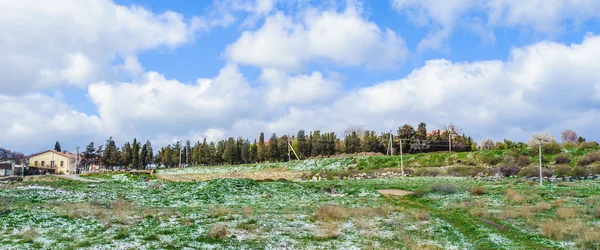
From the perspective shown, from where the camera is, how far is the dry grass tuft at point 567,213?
20547mm

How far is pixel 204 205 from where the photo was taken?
25266 millimetres

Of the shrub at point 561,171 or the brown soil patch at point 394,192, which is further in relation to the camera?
the shrub at point 561,171

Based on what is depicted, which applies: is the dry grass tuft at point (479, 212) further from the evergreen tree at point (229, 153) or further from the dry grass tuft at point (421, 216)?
the evergreen tree at point (229, 153)

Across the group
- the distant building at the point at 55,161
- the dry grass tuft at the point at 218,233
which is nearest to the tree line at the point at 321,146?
the distant building at the point at 55,161

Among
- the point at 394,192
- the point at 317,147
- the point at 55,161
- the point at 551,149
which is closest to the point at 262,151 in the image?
the point at 317,147

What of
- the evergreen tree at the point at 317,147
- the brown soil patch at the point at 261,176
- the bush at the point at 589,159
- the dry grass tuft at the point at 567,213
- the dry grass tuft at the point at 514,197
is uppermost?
the evergreen tree at the point at 317,147

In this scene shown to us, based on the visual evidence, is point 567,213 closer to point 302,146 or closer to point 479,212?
point 479,212

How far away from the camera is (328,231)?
1752 cm

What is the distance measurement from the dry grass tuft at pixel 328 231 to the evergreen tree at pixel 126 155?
115 meters

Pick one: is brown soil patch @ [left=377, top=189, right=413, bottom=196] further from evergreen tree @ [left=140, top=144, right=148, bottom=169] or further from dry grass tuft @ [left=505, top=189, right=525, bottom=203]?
evergreen tree @ [left=140, top=144, right=148, bottom=169]

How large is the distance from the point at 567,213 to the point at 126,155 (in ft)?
395

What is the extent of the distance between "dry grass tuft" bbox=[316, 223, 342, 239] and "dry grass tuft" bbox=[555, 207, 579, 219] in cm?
1111

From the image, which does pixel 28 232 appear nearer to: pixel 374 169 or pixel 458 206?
pixel 458 206

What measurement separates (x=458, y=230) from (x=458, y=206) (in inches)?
297
